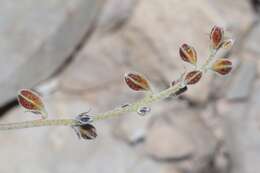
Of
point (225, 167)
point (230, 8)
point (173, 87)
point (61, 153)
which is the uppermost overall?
point (230, 8)

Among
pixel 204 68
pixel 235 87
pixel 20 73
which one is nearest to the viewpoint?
pixel 204 68

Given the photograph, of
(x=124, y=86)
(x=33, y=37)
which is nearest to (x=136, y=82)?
(x=33, y=37)

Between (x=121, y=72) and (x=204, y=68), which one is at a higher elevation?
(x=121, y=72)

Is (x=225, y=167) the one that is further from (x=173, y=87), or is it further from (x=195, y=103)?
(x=173, y=87)

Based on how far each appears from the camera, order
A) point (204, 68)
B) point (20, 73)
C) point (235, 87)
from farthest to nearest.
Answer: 1. point (235, 87)
2. point (20, 73)
3. point (204, 68)

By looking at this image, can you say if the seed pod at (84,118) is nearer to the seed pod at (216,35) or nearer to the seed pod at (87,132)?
the seed pod at (87,132)

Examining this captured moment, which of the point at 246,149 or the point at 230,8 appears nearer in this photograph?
the point at 246,149

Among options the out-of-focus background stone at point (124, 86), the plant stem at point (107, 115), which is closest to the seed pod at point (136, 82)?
the plant stem at point (107, 115)

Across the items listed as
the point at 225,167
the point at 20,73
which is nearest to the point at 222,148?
the point at 225,167
